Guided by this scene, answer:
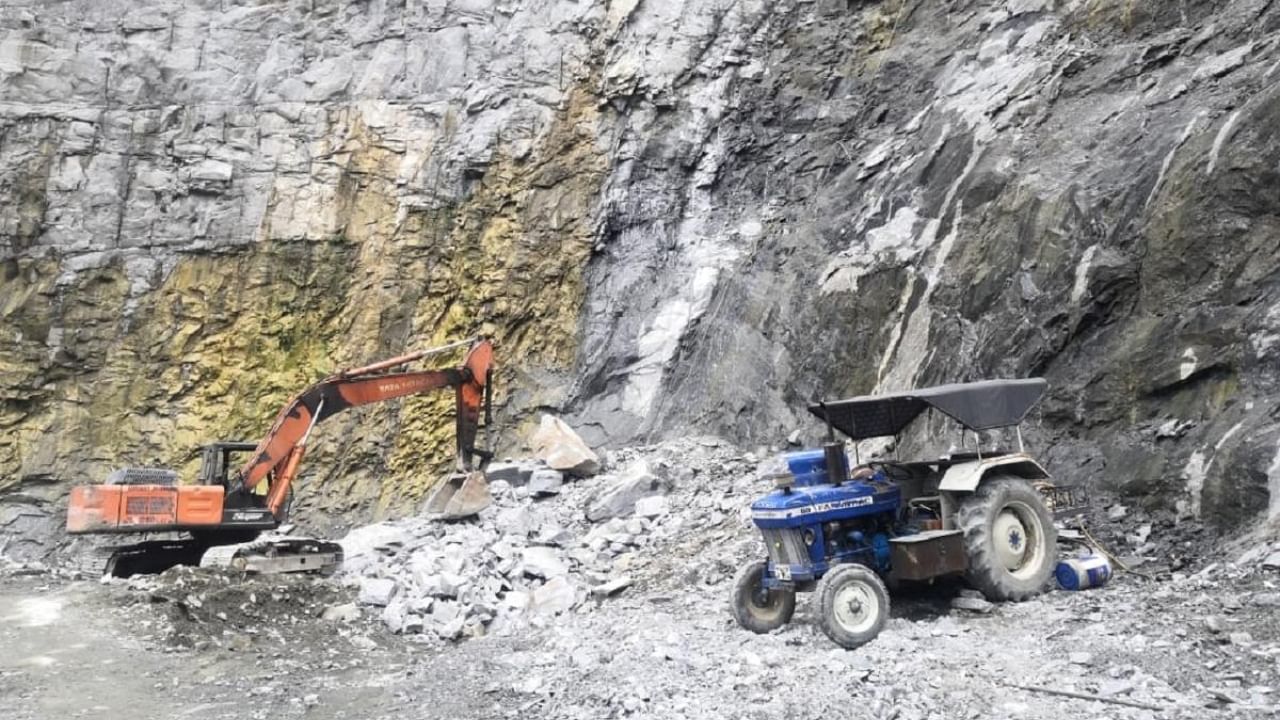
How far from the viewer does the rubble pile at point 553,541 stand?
8.97 metres

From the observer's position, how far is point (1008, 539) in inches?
269

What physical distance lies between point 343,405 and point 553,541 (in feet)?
10.5

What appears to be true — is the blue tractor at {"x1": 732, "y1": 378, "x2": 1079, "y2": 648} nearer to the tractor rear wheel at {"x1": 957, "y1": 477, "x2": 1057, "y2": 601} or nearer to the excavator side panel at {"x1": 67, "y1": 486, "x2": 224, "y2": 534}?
the tractor rear wheel at {"x1": 957, "y1": 477, "x2": 1057, "y2": 601}

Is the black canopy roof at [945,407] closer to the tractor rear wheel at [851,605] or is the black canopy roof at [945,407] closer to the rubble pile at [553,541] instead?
the tractor rear wheel at [851,605]

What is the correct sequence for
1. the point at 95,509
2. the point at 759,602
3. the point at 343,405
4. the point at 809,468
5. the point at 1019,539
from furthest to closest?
the point at 343,405, the point at 95,509, the point at 809,468, the point at 759,602, the point at 1019,539

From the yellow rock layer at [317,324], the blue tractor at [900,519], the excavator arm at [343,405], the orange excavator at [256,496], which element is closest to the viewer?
the blue tractor at [900,519]

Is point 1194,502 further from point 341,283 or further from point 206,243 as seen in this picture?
point 206,243

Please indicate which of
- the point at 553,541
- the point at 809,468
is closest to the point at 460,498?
the point at 553,541

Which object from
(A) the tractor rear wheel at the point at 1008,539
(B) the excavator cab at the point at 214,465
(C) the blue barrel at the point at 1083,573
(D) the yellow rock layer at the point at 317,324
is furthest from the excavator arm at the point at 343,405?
(C) the blue barrel at the point at 1083,573

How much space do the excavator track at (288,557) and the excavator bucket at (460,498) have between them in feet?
3.88

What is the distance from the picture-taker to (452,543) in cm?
1046

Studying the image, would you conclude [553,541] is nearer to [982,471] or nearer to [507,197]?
[982,471]

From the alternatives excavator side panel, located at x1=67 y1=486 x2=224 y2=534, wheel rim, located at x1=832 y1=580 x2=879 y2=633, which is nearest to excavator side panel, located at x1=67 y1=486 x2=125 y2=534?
excavator side panel, located at x1=67 y1=486 x2=224 y2=534

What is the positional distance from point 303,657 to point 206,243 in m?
11.2
